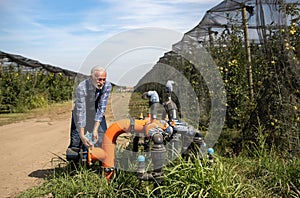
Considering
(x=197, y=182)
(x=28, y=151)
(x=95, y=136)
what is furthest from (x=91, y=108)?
(x=28, y=151)

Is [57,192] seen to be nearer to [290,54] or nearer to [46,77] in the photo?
[290,54]

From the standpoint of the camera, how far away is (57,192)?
392cm

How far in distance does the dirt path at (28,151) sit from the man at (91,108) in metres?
0.55

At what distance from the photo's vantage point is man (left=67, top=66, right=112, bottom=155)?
4.49 metres

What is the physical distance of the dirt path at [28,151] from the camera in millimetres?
5215

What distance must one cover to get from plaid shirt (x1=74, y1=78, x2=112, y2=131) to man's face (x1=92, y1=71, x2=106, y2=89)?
10cm

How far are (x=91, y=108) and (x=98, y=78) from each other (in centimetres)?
48

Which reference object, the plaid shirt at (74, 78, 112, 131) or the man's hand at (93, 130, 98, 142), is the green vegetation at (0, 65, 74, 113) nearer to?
the plaid shirt at (74, 78, 112, 131)

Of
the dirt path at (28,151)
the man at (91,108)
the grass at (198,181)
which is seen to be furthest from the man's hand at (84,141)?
the dirt path at (28,151)

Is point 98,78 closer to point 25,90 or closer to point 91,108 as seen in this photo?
point 91,108

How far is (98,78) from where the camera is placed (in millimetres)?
4508

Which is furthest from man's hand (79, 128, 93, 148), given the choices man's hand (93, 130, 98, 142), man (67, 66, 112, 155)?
man's hand (93, 130, 98, 142)

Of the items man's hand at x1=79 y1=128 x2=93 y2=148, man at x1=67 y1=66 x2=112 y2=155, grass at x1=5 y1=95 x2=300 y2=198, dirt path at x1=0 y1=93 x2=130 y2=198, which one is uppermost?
man at x1=67 y1=66 x2=112 y2=155

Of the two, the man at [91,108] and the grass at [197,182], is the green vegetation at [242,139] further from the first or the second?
the man at [91,108]
